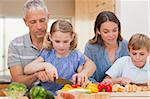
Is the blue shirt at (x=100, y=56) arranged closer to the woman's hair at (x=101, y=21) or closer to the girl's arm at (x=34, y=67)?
the woman's hair at (x=101, y=21)

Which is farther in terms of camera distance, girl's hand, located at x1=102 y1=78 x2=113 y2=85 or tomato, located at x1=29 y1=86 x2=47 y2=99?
girl's hand, located at x1=102 y1=78 x2=113 y2=85

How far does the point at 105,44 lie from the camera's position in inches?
43.8

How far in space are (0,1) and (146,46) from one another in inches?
19.4

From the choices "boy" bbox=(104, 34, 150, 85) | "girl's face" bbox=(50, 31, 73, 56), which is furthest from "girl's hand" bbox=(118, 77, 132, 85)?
"girl's face" bbox=(50, 31, 73, 56)

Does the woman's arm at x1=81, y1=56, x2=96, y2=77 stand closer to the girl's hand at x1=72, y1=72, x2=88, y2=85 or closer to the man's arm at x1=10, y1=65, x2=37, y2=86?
the girl's hand at x1=72, y1=72, x2=88, y2=85

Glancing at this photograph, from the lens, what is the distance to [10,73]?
1.06 meters

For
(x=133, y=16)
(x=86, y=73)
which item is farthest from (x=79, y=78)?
(x=133, y=16)

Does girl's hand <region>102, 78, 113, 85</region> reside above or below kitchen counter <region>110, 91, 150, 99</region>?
above

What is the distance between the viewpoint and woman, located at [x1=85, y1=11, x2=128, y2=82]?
1095 mm

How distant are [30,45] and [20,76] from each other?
10 cm

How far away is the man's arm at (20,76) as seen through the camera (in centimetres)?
106

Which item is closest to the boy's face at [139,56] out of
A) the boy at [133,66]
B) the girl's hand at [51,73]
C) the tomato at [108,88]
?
the boy at [133,66]

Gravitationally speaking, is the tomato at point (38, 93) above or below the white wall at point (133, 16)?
below

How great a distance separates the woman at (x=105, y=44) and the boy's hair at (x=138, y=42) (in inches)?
0.8
